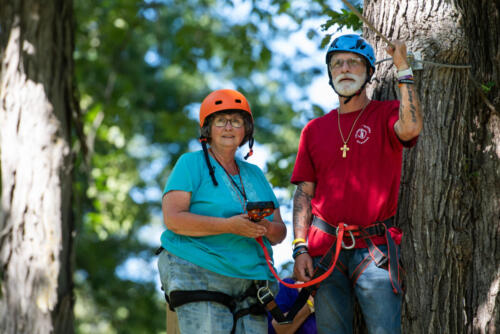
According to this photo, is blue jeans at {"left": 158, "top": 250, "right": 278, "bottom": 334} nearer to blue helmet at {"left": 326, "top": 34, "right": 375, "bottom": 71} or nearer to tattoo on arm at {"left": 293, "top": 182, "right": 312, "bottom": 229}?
tattoo on arm at {"left": 293, "top": 182, "right": 312, "bottom": 229}

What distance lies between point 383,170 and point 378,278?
22.4 inches

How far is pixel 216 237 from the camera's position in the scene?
3473mm

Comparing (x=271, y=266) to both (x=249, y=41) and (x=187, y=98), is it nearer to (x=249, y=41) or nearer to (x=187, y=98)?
(x=249, y=41)

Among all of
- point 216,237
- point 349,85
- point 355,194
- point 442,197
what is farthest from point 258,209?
point 442,197

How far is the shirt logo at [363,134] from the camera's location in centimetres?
348

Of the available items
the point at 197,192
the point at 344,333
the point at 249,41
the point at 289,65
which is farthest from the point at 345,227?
the point at 289,65

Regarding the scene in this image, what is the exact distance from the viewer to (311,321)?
4.38 m

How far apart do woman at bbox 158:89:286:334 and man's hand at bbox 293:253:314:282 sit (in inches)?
6.1

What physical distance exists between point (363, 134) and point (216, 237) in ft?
3.17

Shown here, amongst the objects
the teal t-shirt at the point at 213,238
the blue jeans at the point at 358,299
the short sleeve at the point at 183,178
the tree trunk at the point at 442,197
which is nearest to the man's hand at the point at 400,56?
the tree trunk at the point at 442,197

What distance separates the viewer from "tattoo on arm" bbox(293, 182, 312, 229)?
366cm

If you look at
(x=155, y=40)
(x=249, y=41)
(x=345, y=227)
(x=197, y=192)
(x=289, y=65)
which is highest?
(x=155, y=40)

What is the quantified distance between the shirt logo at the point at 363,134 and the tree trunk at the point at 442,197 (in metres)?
0.60

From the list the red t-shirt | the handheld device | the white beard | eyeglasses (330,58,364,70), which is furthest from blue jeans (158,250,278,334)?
eyeglasses (330,58,364,70)
